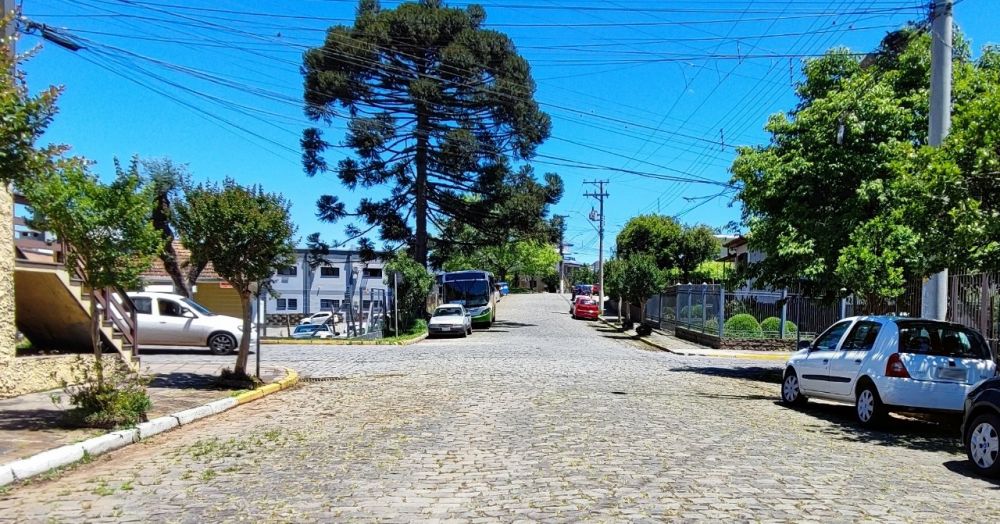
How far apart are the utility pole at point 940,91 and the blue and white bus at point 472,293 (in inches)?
1193

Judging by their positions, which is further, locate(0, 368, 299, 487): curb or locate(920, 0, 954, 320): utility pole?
locate(920, 0, 954, 320): utility pole

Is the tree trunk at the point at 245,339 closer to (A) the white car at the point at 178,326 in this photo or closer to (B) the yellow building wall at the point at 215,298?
(A) the white car at the point at 178,326

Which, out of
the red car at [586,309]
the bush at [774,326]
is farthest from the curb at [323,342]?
the red car at [586,309]

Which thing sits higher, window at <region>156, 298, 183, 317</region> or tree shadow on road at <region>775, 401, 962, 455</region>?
window at <region>156, 298, 183, 317</region>

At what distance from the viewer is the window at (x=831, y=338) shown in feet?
38.8

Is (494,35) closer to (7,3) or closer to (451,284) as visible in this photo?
(451,284)

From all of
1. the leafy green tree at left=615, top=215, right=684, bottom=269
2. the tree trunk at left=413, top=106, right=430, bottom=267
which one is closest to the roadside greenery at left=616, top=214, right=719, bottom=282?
the leafy green tree at left=615, top=215, right=684, bottom=269

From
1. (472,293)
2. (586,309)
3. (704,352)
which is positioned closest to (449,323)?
(472,293)

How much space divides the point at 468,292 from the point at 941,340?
108 feet

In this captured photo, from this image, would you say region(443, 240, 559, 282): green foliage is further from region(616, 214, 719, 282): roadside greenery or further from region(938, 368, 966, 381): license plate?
region(938, 368, 966, 381): license plate

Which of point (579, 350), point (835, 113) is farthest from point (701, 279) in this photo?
point (835, 113)

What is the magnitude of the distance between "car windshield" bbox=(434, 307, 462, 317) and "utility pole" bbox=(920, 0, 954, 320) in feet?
81.1

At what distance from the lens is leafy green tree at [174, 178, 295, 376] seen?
1273 cm

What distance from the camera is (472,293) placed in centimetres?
4206
